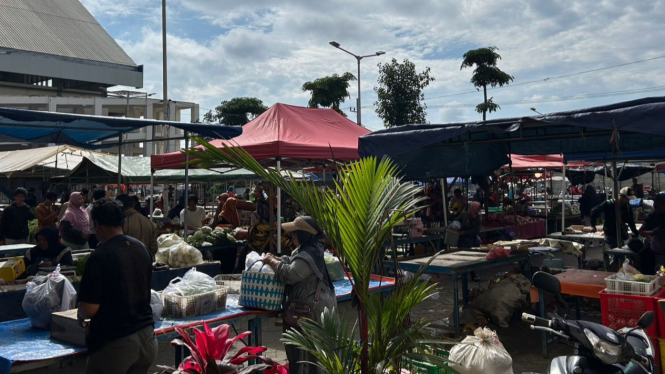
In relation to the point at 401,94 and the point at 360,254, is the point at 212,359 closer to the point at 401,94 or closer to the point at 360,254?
the point at 360,254

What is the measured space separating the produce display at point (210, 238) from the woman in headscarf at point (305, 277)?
5.23m

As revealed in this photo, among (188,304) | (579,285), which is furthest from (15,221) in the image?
(579,285)

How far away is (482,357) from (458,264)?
2573 millimetres

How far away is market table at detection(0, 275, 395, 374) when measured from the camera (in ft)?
12.1

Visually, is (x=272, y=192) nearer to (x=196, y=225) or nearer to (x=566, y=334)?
(x=196, y=225)

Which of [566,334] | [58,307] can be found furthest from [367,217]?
[58,307]

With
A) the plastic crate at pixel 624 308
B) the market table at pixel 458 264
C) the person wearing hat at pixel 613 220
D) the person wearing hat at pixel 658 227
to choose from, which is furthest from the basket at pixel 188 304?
the person wearing hat at pixel 613 220

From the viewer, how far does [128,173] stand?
16312mm

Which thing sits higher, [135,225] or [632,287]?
[135,225]

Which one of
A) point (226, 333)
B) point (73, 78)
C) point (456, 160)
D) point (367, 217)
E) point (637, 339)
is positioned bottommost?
point (637, 339)

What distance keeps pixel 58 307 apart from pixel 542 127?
6.92m

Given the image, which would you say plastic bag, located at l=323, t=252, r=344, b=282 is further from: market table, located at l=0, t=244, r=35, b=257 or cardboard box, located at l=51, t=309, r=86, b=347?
market table, located at l=0, t=244, r=35, b=257

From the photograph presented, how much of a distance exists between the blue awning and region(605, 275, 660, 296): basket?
4.31 meters

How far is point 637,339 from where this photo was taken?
11.6ft
